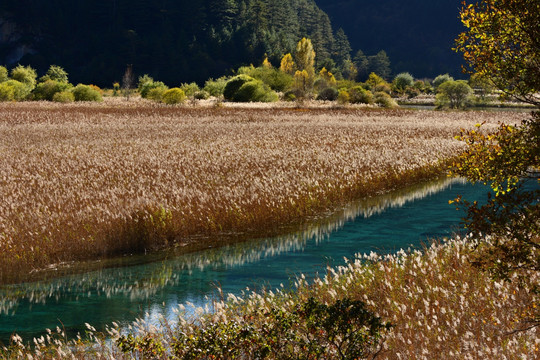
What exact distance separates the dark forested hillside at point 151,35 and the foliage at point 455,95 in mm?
61488

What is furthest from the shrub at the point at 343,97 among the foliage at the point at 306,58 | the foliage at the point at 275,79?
the foliage at the point at 275,79

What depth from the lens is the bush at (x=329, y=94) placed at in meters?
73.4

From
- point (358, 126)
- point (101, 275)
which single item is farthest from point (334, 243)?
point (358, 126)

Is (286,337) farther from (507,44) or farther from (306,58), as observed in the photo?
(306,58)

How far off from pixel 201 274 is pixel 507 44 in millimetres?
7254

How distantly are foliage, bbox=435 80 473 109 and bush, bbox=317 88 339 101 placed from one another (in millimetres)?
13100

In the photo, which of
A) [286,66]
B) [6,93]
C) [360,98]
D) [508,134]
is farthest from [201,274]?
[286,66]

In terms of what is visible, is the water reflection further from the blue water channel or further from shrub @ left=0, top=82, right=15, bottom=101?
shrub @ left=0, top=82, right=15, bottom=101

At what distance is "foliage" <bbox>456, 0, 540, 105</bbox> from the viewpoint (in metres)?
5.09

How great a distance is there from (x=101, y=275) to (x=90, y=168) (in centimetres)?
777

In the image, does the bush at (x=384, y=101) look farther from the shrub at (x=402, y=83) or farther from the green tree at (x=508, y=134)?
the green tree at (x=508, y=134)

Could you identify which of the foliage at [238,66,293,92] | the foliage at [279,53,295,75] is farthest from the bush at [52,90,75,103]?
the foliage at [279,53,295,75]

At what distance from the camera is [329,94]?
73.6 meters

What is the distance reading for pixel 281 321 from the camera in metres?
5.05
